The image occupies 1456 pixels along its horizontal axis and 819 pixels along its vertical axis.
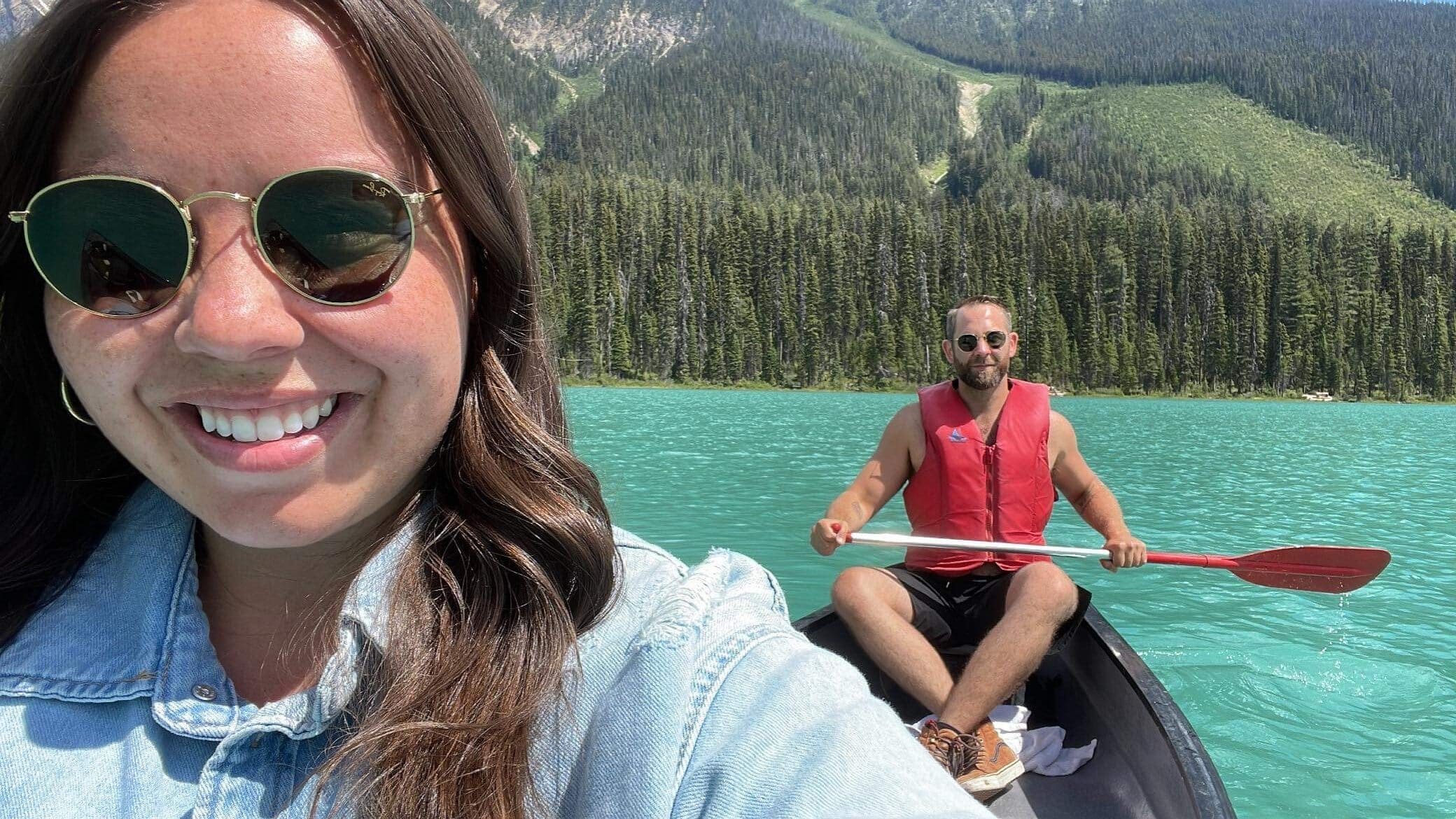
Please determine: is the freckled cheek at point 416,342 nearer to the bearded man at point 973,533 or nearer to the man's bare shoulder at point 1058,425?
the bearded man at point 973,533

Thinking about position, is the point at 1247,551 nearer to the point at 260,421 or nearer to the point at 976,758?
the point at 976,758

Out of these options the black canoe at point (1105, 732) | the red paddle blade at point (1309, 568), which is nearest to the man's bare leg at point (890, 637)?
the black canoe at point (1105, 732)

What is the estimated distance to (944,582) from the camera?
5535 mm

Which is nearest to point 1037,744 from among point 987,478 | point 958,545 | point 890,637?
point 890,637

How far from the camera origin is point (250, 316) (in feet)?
3.52

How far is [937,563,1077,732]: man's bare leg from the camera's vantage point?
4.36 m

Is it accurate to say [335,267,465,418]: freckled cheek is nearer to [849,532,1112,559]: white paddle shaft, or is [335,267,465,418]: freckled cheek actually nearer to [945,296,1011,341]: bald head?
[849,532,1112,559]: white paddle shaft

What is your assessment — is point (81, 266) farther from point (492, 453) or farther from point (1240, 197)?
point (1240, 197)

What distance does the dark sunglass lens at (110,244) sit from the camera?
1.09 meters

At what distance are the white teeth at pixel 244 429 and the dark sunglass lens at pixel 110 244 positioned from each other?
16 centimetres

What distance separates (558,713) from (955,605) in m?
4.64

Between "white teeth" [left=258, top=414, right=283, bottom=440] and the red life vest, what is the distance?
4.89 metres

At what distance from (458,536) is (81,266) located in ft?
1.81

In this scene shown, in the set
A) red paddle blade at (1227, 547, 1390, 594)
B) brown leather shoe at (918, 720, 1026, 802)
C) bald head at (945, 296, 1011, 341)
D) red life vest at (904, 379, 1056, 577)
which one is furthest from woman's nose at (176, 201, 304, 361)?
red paddle blade at (1227, 547, 1390, 594)
